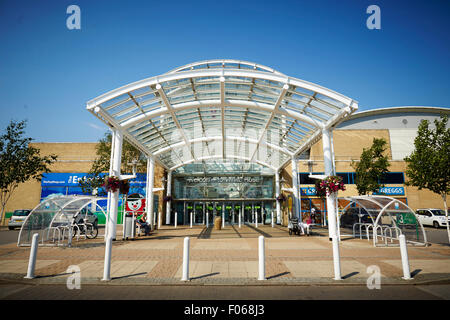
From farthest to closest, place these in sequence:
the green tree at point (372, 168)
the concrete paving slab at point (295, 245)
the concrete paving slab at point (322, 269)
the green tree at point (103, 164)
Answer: the green tree at point (103, 164) < the green tree at point (372, 168) < the concrete paving slab at point (295, 245) < the concrete paving slab at point (322, 269)

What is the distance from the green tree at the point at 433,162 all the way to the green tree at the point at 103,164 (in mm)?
19558

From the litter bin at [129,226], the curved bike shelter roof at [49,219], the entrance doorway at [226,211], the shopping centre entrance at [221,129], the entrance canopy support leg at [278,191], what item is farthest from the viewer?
the entrance doorway at [226,211]

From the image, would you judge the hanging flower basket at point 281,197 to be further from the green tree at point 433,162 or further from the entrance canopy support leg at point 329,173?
the green tree at point 433,162

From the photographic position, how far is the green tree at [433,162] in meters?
9.70

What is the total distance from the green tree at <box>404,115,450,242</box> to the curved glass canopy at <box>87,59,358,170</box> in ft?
10.8

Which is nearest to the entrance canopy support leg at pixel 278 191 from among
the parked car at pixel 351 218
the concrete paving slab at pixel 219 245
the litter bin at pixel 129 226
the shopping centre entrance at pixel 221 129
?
the shopping centre entrance at pixel 221 129

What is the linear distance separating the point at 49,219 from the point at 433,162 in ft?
53.8

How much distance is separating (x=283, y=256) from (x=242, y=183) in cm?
1825

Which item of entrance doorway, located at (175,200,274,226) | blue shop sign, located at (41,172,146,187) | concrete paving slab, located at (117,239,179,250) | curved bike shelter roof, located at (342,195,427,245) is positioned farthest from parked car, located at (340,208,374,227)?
blue shop sign, located at (41,172,146,187)

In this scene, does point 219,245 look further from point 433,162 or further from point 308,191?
point 308,191

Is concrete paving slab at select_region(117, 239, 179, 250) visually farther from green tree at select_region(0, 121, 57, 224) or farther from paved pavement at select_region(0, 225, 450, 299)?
green tree at select_region(0, 121, 57, 224)

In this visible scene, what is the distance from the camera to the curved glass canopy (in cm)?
1085
